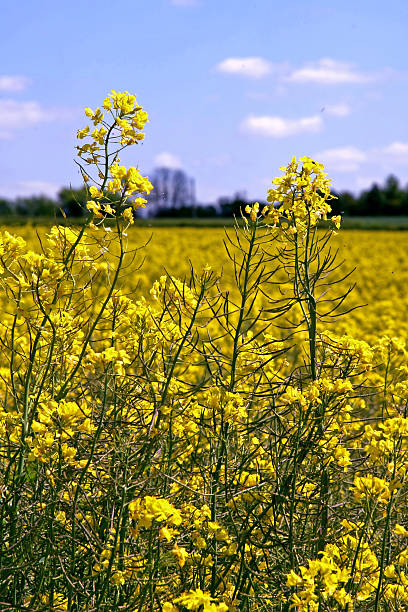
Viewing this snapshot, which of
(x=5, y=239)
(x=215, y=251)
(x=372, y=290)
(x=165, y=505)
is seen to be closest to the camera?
(x=165, y=505)

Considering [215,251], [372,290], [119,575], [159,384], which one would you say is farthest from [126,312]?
[215,251]

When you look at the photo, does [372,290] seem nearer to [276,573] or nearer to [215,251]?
[215,251]

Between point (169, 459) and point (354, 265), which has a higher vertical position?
point (169, 459)

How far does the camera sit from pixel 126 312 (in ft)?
9.70

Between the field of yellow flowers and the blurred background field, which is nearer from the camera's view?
the field of yellow flowers

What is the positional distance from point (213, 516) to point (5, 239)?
1297 millimetres

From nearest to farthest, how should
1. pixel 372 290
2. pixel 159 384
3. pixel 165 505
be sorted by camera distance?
pixel 165 505 → pixel 159 384 → pixel 372 290

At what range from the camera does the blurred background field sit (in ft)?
33.9

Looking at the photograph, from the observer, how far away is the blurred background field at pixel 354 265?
1032 centimetres

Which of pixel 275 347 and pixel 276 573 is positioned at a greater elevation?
pixel 275 347

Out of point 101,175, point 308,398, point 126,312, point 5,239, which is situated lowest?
point 308,398

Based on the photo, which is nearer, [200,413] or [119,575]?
[119,575]

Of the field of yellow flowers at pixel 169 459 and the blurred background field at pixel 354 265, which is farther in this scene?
the blurred background field at pixel 354 265

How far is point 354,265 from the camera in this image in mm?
18672
